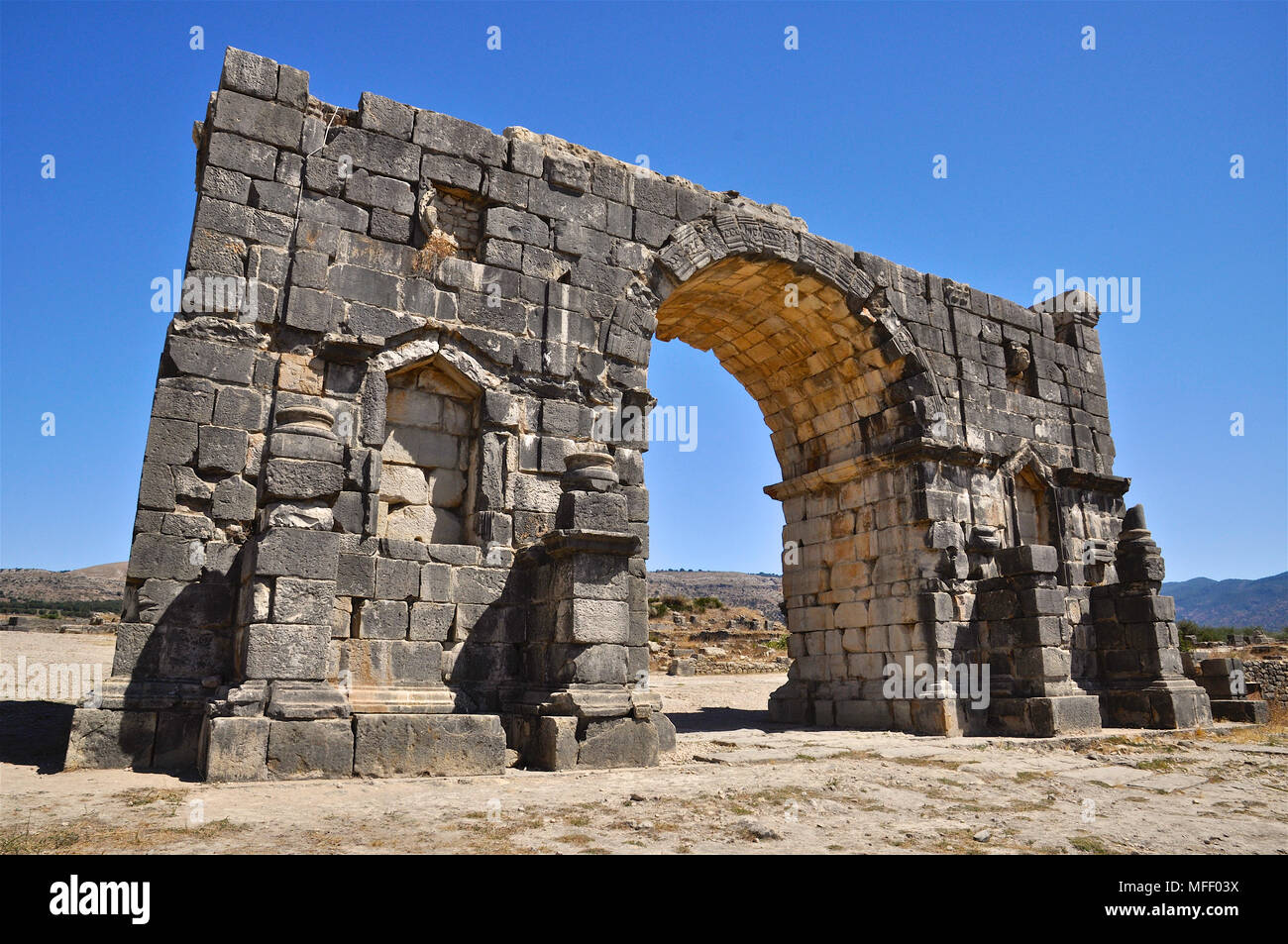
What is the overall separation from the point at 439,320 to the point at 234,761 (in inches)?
168

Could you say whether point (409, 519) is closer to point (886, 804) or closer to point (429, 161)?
point (429, 161)

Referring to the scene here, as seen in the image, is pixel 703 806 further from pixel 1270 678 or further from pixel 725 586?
pixel 725 586

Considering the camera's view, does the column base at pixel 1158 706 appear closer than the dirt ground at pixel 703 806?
No

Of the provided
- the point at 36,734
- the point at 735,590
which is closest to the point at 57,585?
the point at 735,590

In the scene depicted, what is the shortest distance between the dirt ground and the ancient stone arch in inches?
25.1

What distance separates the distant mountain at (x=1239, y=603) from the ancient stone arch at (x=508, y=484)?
14383cm

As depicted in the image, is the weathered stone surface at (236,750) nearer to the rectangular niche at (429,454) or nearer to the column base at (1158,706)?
the rectangular niche at (429,454)

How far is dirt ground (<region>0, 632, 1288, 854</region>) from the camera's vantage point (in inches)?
166

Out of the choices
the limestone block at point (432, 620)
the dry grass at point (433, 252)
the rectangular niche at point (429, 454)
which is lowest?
the limestone block at point (432, 620)

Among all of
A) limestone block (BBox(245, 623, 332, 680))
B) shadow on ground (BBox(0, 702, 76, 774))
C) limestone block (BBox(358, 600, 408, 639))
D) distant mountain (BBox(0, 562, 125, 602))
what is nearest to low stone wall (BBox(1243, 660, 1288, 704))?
limestone block (BBox(358, 600, 408, 639))

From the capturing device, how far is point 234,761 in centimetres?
566

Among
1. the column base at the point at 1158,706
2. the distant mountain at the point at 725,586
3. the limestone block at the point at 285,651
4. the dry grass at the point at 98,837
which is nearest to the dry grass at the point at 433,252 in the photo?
the limestone block at the point at 285,651

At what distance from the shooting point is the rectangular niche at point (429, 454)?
802 centimetres

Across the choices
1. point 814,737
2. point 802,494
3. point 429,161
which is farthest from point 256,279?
point 802,494
